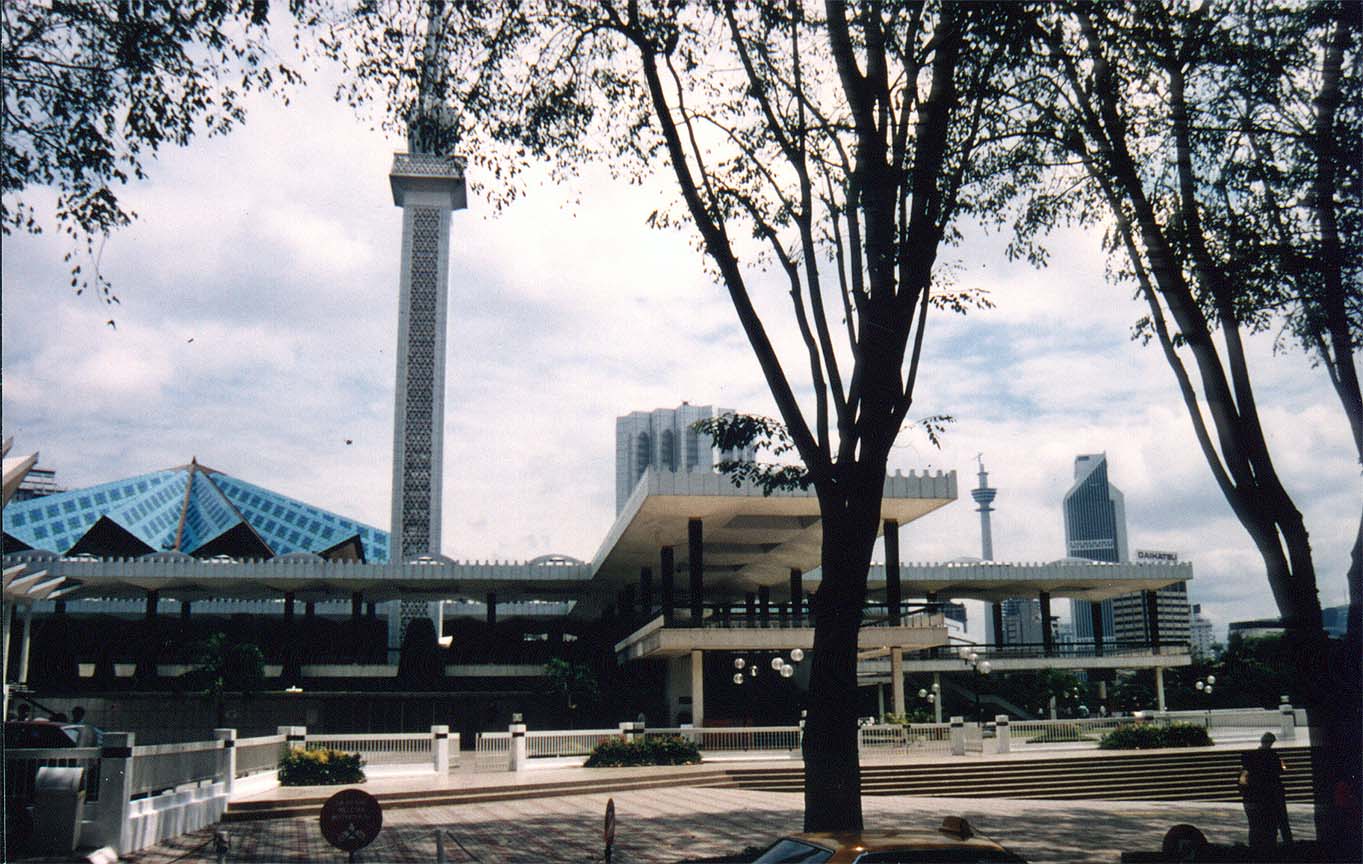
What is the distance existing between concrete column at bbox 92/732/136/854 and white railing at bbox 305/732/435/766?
1214cm

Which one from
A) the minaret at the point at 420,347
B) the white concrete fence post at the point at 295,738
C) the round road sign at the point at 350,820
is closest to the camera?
the round road sign at the point at 350,820

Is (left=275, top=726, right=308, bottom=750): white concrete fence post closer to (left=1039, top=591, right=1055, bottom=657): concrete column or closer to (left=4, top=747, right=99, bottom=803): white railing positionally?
(left=4, top=747, right=99, bottom=803): white railing

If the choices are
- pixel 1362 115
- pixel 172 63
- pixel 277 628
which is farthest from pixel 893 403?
pixel 277 628

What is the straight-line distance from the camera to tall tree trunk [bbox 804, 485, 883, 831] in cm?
1087

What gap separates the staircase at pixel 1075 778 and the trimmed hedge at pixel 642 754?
7.08 feet

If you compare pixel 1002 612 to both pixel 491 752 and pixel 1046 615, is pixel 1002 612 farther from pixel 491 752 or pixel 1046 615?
pixel 491 752

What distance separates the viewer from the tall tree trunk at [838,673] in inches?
428

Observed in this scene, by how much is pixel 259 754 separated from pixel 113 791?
10.3 m

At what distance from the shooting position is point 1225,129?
12.0 m

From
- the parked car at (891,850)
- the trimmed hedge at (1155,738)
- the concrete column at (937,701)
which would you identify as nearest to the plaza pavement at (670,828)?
the parked car at (891,850)

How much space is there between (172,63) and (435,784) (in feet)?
50.3

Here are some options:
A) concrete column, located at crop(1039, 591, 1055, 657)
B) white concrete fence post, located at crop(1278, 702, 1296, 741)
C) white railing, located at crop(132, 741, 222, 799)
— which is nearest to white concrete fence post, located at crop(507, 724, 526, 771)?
white railing, located at crop(132, 741, 222, 799)

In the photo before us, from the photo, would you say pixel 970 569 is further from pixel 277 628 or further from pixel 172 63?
pixel 172 63

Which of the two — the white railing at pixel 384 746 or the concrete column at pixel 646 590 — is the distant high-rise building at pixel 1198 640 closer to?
the concrete column at pixel 646 590
